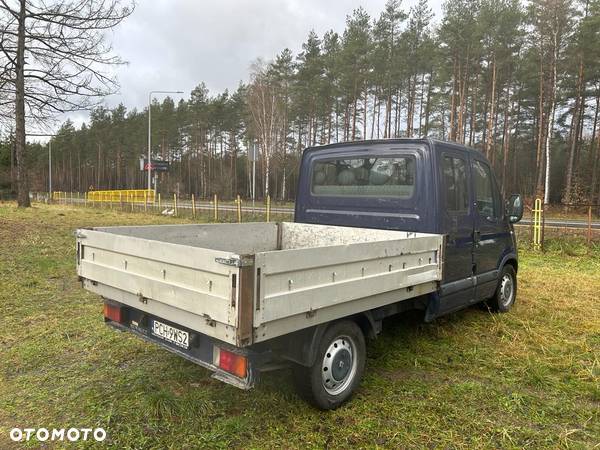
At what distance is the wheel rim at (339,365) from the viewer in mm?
3025

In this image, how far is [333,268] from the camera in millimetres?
2762

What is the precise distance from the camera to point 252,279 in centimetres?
228

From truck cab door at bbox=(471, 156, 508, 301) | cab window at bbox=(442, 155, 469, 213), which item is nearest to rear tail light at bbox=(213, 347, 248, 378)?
cab window at bbox=(442, 155, 469, 213)

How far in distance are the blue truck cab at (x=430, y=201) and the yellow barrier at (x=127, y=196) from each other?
22.8m

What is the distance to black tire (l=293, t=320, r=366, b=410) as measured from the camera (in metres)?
2.91

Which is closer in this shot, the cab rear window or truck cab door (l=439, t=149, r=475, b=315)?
truck cab door (l=439, t=149, r=475, b=315)

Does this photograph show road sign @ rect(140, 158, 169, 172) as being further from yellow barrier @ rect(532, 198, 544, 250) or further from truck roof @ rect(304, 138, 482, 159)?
truck roof @ rect(304, 138, 482, 159)

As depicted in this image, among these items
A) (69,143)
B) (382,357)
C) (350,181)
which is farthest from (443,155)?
(69,143)

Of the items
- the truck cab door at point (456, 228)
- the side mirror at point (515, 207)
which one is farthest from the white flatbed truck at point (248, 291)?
the side mirror at point (515, 207)

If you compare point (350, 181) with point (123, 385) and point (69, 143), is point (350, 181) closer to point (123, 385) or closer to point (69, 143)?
point (123, 385)

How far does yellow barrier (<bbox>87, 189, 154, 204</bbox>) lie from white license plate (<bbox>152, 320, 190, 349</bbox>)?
2398 centimetres

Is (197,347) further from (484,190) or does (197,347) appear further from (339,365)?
(484,190)

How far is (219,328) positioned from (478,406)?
6.81ft

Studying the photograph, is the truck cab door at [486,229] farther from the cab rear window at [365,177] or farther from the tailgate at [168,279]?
the tailgate at [168,279]
